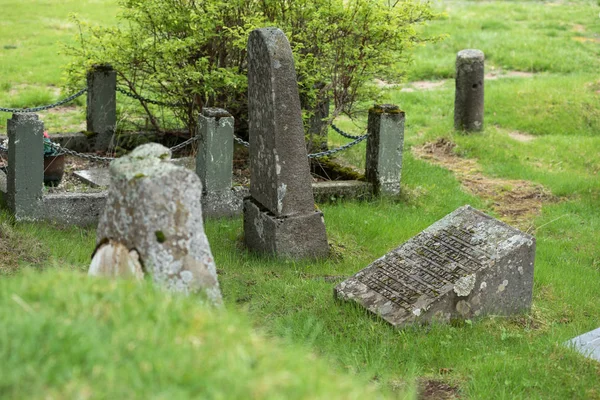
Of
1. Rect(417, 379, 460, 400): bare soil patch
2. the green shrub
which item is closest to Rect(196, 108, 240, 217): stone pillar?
the green shrub

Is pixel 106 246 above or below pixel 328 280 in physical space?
above

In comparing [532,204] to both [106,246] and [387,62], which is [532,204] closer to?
[387,62]

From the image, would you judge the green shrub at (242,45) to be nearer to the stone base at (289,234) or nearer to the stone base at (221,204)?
the stone base at (221,204)

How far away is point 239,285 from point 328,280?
0.87m

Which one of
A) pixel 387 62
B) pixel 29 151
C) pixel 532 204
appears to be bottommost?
pixel 532 204

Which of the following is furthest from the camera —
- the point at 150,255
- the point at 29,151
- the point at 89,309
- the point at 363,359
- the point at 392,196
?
the point at 392,196

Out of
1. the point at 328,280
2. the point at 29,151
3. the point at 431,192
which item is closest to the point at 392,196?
the point at 431,192

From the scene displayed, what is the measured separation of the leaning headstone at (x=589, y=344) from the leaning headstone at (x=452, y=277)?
0.80 meters

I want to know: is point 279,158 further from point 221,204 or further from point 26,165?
point 26,165

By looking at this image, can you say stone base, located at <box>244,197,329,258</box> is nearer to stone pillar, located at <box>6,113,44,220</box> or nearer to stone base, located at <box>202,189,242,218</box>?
stone base, located at <box>202,189,242,218</box>

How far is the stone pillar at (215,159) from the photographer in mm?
9578

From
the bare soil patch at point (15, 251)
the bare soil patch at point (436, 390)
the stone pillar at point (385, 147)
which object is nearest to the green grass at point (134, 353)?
the bare soil patch at point (436, 390)

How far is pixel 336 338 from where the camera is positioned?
257 inches

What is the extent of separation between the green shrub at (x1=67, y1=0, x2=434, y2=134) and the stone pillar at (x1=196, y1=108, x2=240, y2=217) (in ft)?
4.10
